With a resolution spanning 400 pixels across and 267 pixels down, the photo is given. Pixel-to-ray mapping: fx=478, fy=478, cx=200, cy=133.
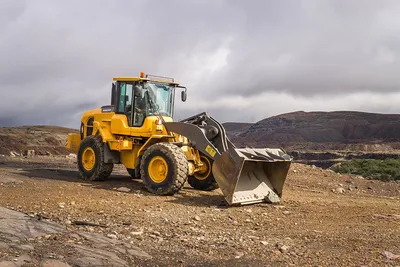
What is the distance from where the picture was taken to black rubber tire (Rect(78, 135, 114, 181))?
501 inches

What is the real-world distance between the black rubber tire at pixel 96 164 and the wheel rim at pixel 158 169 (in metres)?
2.12

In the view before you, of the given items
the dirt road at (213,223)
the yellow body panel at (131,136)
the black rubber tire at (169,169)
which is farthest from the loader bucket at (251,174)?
the yellow body panel at (131,136)

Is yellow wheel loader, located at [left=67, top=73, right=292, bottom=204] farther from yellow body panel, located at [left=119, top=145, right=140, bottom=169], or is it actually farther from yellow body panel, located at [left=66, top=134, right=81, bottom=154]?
yellow body panel, located at [left=66, top=134, right=81, bottom=154]

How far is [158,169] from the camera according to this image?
1110cm

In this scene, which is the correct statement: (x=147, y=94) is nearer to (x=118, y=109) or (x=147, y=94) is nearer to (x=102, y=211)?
(x=118, y=109)

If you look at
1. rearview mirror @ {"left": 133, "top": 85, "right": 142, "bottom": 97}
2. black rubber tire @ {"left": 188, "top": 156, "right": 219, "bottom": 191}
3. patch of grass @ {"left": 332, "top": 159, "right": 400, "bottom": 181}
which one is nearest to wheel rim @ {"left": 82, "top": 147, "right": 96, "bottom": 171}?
rearview mirror @ {"left": 133, "top": 85, "right": 142, "bottom": 97}

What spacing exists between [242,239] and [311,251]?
1079 mm

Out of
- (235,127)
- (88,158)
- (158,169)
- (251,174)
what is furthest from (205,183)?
(235,127)

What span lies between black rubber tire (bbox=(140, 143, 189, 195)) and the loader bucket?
1075mm

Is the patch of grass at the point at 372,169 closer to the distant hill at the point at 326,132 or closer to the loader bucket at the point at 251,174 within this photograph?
the loader bucket at the point at 251,174

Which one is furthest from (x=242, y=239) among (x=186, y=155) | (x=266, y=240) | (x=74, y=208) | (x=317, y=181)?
(x=317, y=181)

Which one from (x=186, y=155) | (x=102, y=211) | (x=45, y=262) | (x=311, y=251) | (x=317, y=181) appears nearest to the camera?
(x=45, y=262)

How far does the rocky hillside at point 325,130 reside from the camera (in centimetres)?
10350

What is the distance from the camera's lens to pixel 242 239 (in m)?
7.08
